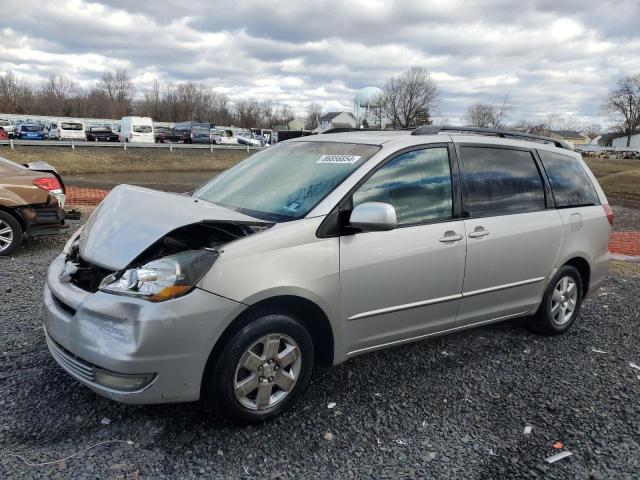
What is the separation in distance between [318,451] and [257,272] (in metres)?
1.05

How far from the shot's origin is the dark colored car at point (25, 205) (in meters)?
6.64

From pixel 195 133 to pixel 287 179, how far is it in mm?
48877

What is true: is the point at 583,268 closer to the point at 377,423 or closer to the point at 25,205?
the point at 377,423

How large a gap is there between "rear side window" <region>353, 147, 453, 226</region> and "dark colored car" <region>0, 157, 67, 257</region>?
535cm

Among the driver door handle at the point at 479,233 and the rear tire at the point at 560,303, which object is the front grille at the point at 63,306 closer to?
the driver door handle at the point at 479,233

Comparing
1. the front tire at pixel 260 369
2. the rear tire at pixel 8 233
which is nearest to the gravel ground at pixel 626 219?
the front tire at pixel 260 369

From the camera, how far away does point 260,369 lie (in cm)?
292

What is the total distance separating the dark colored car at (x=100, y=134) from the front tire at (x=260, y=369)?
45.9 metres

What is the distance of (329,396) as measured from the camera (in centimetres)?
338

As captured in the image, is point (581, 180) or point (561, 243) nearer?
point (561, 243)

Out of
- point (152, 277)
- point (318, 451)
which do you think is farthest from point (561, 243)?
point (152, 277)

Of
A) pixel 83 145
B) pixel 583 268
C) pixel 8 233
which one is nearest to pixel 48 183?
pixel 8 233

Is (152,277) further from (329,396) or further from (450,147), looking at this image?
(450,147)

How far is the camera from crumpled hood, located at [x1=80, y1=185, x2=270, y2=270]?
2.86 metres
